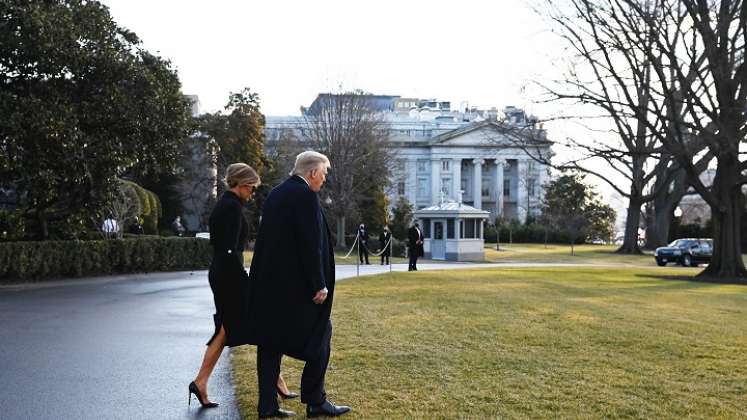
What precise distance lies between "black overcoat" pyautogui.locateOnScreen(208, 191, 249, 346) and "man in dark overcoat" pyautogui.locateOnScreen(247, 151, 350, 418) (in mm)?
611

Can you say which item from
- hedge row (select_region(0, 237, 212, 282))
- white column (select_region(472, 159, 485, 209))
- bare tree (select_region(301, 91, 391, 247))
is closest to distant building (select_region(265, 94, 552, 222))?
white column (select_region(472, 159, 485, 209))

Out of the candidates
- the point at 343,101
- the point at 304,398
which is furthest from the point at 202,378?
the point at 343,101

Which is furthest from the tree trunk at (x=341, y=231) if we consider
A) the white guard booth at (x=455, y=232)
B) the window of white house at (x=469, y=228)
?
the window of white house at (x=469, y=228)

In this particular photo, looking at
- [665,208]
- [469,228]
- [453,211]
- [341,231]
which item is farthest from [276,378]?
[665,208]

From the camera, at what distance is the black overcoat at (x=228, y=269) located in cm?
648

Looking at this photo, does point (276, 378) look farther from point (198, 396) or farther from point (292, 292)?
point (198, 396)

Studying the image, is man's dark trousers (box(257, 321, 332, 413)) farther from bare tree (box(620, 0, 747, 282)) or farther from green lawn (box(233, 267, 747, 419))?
bare tree (box(620, 0, 747, 282))

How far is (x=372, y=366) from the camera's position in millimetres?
8078

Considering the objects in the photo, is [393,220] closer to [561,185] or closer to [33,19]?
[561,185]

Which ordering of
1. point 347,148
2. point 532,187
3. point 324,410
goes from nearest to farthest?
point 324,410, point 347,148, point 532,187

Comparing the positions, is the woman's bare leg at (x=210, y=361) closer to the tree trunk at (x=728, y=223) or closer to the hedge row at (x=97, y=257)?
the hedge row at (x=97, y=257)

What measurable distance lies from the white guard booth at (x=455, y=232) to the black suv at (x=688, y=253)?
1030 centimetres

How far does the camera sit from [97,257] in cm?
2161

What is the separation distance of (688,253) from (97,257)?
112ft
